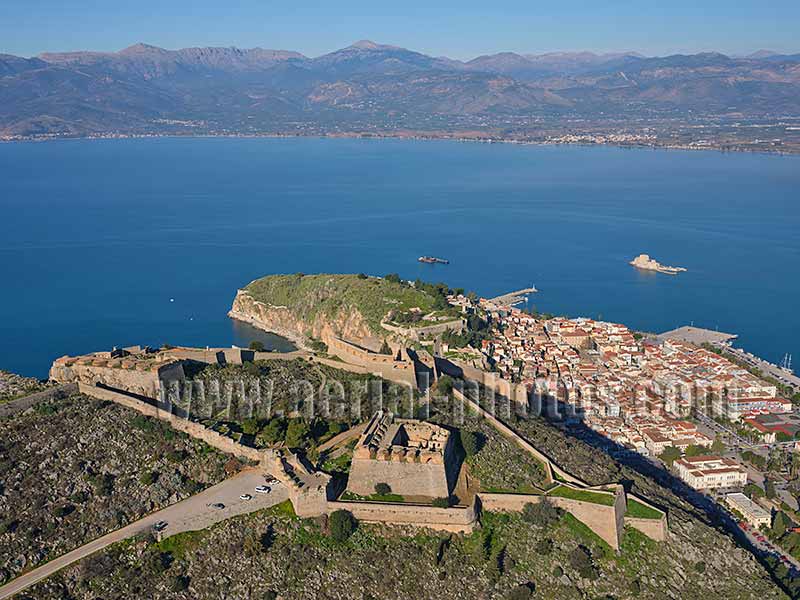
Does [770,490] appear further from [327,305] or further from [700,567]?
[327,305]

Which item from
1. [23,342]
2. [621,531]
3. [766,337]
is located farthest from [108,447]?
[766,337]

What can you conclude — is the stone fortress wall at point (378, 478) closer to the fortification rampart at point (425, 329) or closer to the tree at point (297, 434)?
the tree at point (297, 434)

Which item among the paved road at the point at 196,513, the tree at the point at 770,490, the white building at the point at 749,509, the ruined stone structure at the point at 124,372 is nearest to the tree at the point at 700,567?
the white building at the point at 749,509

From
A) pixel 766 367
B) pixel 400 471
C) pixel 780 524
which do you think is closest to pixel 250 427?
pixel 400 471

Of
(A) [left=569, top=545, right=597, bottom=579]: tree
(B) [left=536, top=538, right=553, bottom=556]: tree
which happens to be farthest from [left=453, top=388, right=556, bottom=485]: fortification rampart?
(B) [left=536, top=538, right=553, bottom=556]: tree

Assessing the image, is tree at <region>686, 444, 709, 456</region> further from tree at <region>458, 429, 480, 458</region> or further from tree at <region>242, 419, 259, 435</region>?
tree at <region>242, 419, 259, 435</region>
